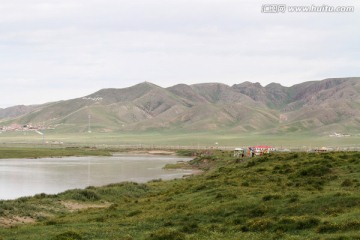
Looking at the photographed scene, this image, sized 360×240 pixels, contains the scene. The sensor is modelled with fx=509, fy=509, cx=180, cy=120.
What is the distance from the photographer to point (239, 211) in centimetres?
2742

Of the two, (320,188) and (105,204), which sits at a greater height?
(320,188)

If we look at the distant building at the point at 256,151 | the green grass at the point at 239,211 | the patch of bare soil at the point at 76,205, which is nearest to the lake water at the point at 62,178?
the patch of bare soil at the point at 76,205

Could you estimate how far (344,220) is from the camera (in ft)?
69.3

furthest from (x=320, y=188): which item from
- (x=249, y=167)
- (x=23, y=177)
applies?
(x=23, y=177)

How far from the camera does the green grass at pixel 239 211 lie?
72.2 ft

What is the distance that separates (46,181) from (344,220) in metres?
54.1

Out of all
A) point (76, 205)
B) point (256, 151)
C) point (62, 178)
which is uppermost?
point (256, 151)

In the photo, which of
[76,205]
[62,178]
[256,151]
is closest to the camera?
[76,205]

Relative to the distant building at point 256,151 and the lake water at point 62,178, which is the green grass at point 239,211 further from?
the distant building at point 256,151

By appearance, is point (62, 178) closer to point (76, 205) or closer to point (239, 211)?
point (76, 205)

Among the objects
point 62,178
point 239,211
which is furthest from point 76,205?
point 62,178

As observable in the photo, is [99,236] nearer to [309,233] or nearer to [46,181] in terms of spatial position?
[309,233]

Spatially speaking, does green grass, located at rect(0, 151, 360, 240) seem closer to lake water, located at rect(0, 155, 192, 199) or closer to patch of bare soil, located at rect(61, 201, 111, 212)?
patch of bare soil, located at rect(61, 201, 111, 212)

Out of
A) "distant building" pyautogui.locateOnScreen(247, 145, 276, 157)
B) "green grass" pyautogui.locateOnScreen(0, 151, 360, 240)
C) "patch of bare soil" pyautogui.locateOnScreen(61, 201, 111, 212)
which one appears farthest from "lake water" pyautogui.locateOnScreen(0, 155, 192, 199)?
"green grass" pyautogui.locateOnScreen(0, 151, 360, 240)
